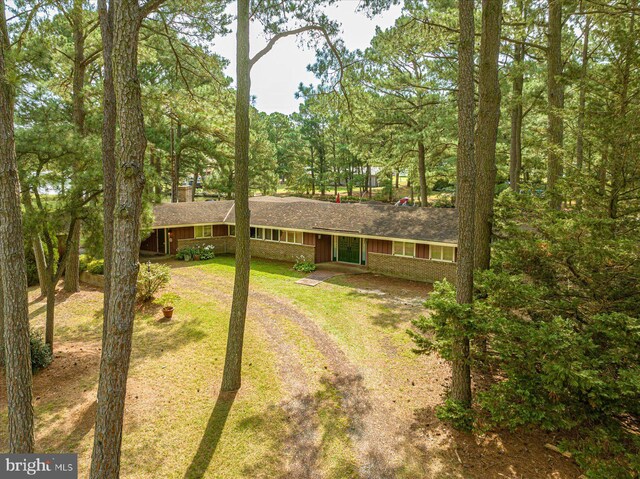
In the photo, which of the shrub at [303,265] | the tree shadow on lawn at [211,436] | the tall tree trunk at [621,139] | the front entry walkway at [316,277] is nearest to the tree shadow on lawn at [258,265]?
the shrub at [303,265]

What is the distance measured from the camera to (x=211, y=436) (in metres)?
8.00

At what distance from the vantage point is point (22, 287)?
5.99m

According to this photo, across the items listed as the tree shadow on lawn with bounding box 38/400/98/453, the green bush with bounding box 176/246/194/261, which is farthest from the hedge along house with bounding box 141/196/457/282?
the tree shadow on lawn with bounding box 38/400/98/453

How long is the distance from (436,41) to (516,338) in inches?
412

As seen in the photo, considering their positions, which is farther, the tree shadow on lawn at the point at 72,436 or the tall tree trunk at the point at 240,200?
the tall tree trunk at the point at 240,200

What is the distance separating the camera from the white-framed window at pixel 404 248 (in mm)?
19781

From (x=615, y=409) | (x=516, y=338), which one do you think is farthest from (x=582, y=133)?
(x=615, y=409)

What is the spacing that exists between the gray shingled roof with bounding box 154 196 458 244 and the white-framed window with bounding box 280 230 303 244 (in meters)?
0.61

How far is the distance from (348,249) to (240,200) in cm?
1448

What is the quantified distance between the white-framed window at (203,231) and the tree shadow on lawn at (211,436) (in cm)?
1787

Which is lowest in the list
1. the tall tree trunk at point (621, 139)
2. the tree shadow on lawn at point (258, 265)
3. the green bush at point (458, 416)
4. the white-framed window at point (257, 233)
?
the green bush at point (458, 416)

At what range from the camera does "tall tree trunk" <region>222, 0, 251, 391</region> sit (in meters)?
9.03

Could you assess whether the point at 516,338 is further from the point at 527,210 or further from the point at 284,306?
the point at 284,306

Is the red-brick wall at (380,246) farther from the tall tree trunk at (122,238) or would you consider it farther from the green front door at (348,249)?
the tall tree trunk at (122,238)
